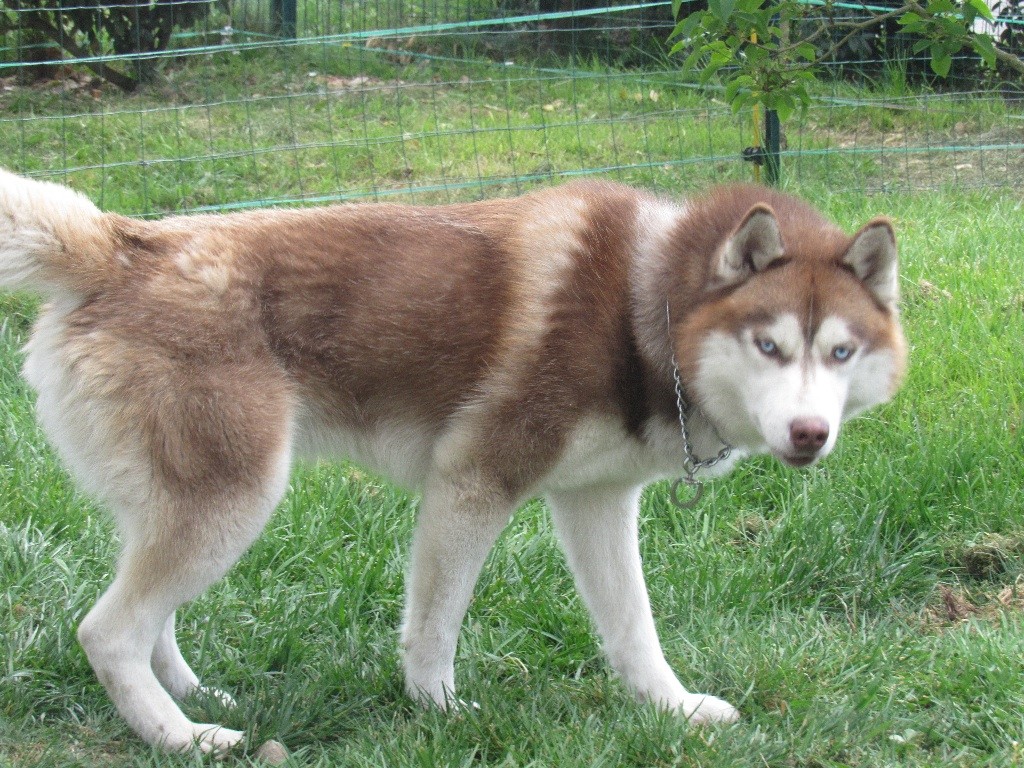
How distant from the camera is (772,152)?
24.3 feet

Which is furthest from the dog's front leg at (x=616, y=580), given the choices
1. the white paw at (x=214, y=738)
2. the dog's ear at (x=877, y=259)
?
the white paw at (x=214, y=738)

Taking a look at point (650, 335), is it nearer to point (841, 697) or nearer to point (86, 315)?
point (841, 697)

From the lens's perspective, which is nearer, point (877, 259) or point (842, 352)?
point (842, 352)

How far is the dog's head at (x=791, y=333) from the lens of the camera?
3.05 meters

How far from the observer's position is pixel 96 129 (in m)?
8.10

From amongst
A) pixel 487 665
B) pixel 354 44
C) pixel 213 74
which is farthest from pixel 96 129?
pixel 487 665

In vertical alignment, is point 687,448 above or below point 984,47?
below

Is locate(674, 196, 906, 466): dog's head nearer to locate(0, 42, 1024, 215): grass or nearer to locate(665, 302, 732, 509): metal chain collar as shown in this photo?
locate(665, 302, 732, 509): metal chain collar

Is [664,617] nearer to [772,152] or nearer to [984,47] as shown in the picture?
[984,47]

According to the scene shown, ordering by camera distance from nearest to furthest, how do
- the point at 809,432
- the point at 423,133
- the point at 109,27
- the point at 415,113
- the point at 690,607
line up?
the point at 809,432 → the point at 690,607 → the point at 423,133 → the point at 415,113 → the point at 109,27

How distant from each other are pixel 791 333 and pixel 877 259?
0.39 m

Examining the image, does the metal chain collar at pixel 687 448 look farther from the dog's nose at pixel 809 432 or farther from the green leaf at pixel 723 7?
the green leaf at pixel 723 7

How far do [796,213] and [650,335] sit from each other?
0.61 meters

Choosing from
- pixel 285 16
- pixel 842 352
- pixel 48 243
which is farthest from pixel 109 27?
pixel 842 352
